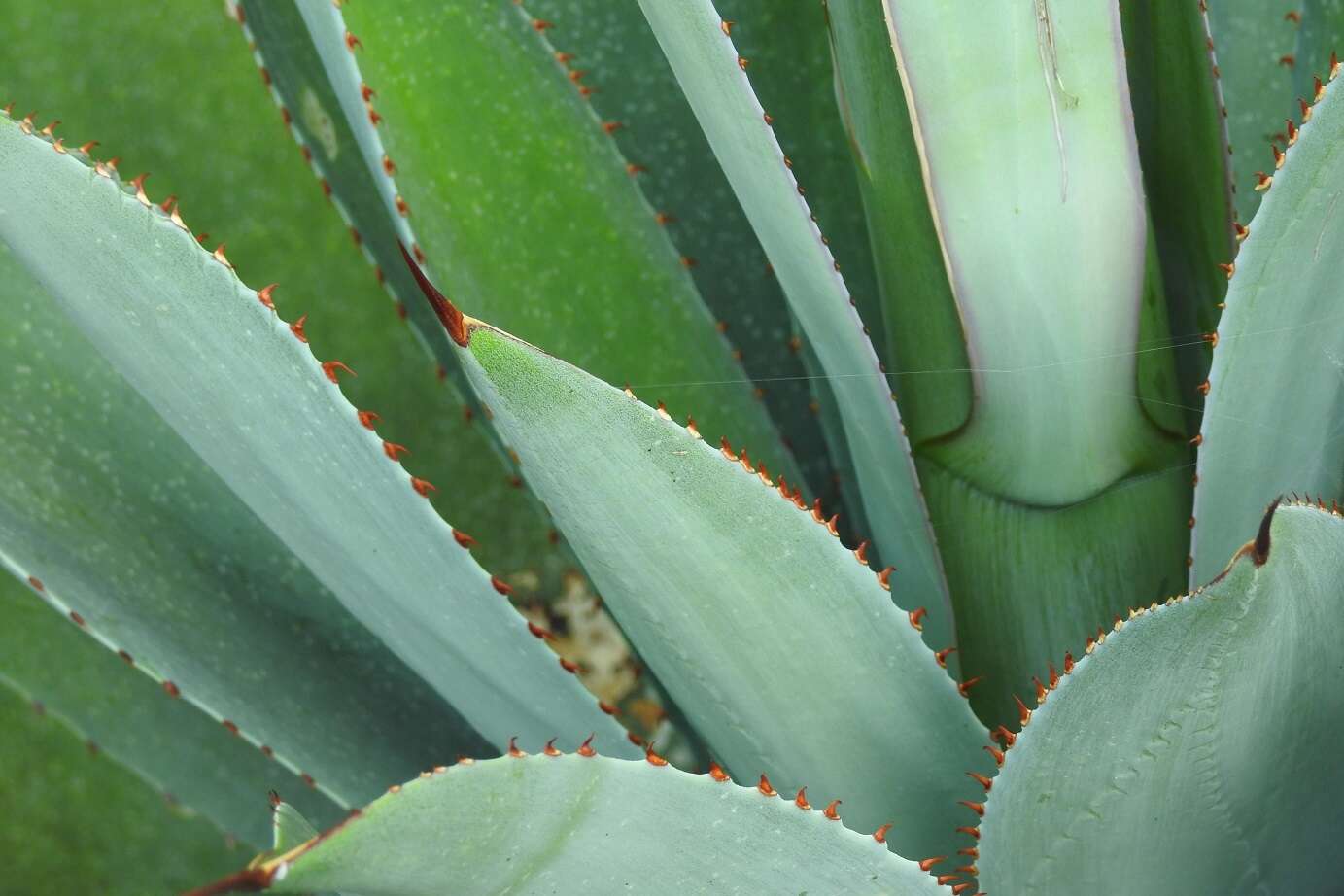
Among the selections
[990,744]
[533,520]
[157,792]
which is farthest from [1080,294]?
[157,792]

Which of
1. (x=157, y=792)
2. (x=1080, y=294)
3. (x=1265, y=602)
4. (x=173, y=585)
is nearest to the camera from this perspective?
(x=1265, y=602)

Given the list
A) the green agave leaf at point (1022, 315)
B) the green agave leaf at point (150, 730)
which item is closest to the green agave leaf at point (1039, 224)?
the green agave leaf at point (1022, 315)

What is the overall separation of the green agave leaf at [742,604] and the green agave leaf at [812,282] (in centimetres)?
9

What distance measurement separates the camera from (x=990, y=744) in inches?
21.3

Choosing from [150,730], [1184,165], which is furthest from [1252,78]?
[150,730]

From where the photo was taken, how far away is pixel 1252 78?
744 millimetres

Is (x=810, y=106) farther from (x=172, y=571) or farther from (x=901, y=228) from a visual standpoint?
(x=172, y=571)

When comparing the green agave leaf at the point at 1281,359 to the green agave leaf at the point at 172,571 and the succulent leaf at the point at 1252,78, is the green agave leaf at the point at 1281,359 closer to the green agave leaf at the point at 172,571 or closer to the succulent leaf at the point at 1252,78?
the succulent leaf at the point at 1252,78

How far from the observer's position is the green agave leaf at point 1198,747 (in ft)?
1.39

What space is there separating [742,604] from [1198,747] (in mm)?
152

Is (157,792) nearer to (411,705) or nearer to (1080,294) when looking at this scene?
(411,705)

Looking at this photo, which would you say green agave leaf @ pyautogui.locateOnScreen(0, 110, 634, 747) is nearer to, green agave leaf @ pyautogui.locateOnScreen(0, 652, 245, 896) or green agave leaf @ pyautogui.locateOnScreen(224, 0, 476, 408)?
green agave leaf @ pyautogui.locateOnScreen(224, 0, 476, 408)

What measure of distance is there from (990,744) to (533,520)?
12.4 inches

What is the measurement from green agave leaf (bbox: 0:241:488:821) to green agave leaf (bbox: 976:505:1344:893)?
0.31m
